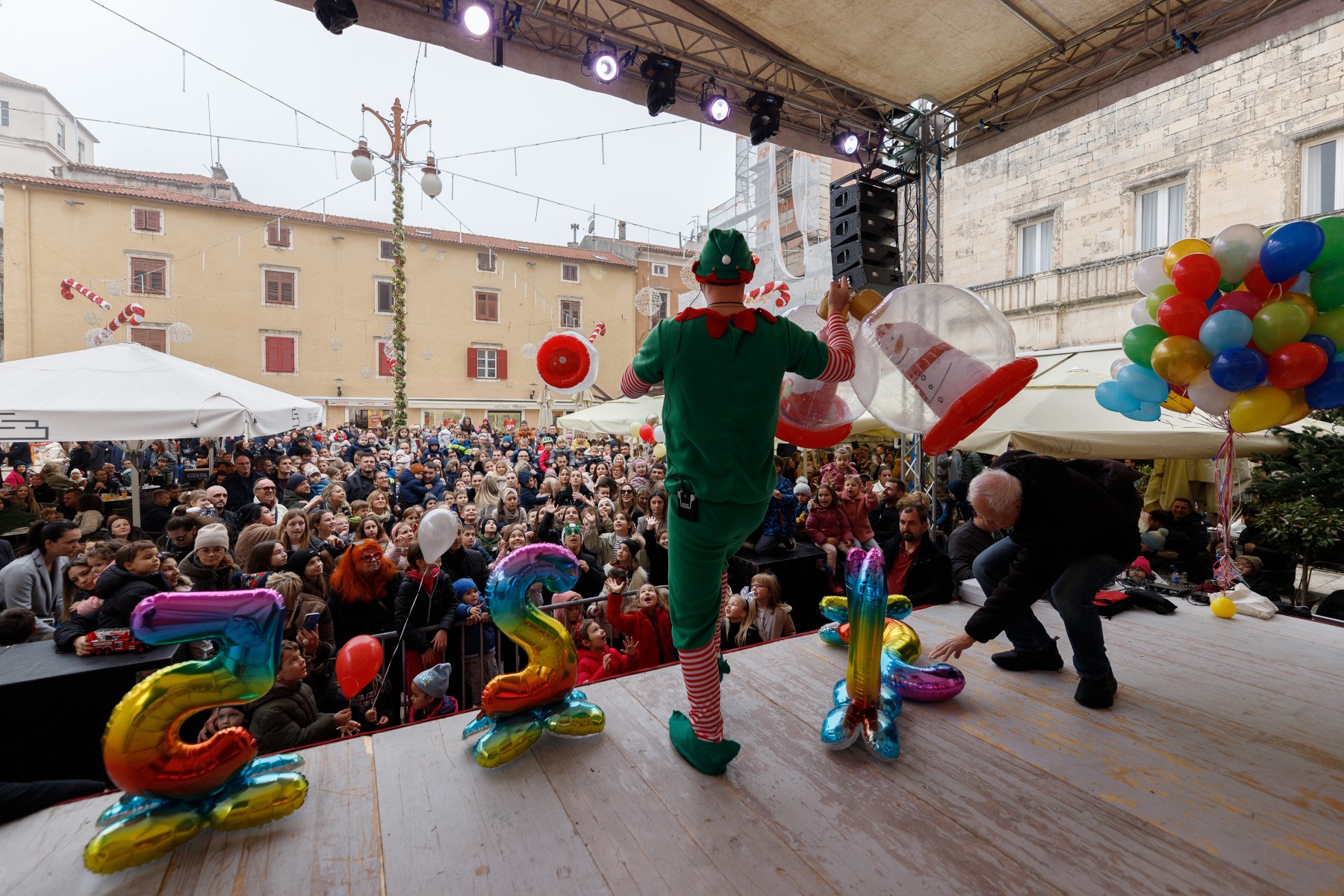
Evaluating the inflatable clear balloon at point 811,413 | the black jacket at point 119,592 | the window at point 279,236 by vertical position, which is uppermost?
the window at point 279,236

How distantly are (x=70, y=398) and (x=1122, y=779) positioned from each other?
704 cm

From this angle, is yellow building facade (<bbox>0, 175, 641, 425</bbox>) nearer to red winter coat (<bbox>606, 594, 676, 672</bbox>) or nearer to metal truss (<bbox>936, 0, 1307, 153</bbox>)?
metal truss (<bbox>936, 0, 1307, 153</bbox>)

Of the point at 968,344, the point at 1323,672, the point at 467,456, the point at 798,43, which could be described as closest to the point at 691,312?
the point at 968,344

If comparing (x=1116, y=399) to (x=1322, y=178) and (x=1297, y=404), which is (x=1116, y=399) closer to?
(x=1297, y=404)

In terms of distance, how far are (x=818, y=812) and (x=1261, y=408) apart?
2664 mm

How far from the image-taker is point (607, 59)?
4762mm

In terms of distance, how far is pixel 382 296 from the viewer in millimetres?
24312

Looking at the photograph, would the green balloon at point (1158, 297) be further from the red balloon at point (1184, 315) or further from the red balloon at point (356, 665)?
the red balloon at point (356, 665)

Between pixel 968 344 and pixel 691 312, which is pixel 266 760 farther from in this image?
pixel 968 344

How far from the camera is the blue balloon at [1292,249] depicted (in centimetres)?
263

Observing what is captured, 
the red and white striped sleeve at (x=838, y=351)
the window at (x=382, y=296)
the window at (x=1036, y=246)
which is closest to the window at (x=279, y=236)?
the window at (x=382, y=296)

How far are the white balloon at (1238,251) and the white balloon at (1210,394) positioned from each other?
47 cm

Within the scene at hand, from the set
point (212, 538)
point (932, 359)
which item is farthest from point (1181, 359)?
point (212, 538)

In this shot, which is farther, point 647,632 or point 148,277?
point 148,277
